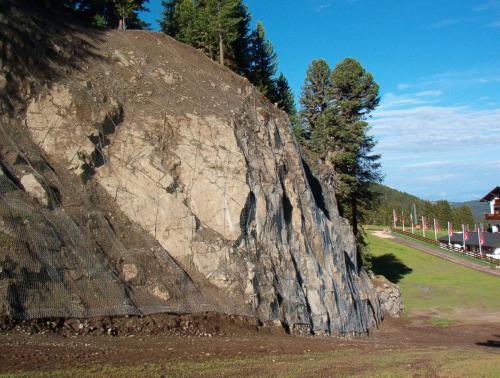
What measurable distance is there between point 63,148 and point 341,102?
100ft

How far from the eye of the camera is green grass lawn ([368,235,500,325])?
37.6 meters

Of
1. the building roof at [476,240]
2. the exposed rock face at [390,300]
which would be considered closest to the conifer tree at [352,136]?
the exposed rock face at [390,300]

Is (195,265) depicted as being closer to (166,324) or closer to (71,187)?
(166,324)

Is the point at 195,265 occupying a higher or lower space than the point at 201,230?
lower

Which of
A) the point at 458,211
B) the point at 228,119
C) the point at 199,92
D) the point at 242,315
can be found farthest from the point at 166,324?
the point at 458,211

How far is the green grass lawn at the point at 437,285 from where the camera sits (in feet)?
123

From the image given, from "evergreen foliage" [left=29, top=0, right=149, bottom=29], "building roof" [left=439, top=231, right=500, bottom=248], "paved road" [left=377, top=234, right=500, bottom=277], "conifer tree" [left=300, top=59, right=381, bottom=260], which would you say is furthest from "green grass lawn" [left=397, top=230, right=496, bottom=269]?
"evergreen foliage" [left=29, top=0, right=149, bottom=29]

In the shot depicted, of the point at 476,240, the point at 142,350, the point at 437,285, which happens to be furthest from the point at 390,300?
the point at 476,240

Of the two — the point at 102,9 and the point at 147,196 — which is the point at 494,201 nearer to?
the point at 102,9

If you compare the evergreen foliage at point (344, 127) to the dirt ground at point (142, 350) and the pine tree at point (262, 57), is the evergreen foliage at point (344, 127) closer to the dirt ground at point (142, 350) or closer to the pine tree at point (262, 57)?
the pine tree at point (262, 57)

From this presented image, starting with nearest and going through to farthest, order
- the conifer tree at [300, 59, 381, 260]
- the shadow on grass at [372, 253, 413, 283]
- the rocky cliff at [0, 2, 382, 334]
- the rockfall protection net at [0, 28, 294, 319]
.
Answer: the rockfall protection net at [0, 28, 294, 319] → the rocky cliff at [0, 2, 382, 334] → the conifer tree at [300, 59, 381, 260] → the shadow on grass at [372, 253, 413, 283]

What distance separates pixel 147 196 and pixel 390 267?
41.9 metres

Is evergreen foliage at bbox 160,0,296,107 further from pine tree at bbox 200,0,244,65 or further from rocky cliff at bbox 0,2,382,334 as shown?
rocky cliff at bbox 0,2,382,334

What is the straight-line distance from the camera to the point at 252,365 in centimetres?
1130
